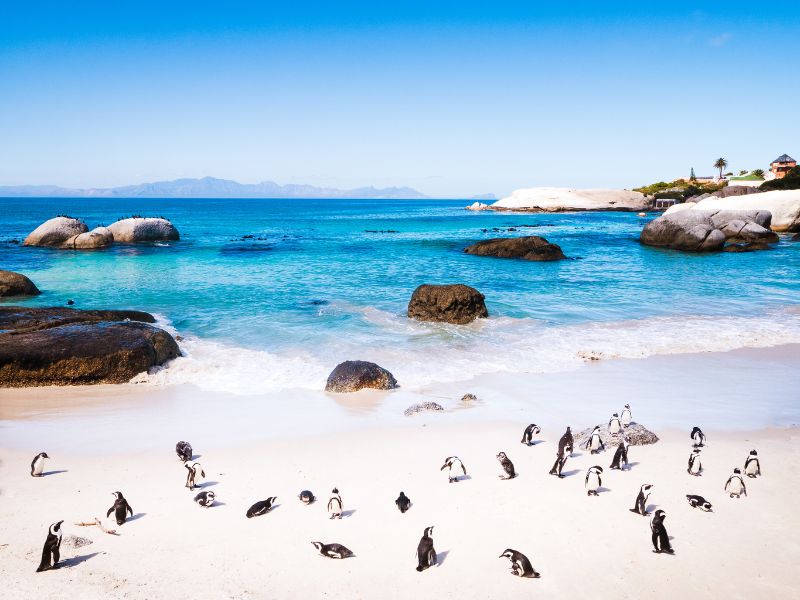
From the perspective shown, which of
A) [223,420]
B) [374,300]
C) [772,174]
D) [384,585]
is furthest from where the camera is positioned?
[772,174]

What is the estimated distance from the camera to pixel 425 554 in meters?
6.03

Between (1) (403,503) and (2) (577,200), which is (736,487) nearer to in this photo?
(1) (403,503)

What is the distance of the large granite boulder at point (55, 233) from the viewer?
41.5 m

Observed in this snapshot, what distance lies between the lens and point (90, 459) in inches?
346

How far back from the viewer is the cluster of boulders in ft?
134

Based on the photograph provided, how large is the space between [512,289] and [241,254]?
74.7 ft

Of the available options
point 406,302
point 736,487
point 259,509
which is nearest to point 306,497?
point 259,509

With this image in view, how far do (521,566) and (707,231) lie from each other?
4319 centimetres

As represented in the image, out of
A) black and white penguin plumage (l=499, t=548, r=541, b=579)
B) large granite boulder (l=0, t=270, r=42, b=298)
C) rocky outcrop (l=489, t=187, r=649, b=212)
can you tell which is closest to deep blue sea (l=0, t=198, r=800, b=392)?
large granite boulder (l=0, t=270, r=42, b=298)

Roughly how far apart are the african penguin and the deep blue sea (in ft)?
18.6

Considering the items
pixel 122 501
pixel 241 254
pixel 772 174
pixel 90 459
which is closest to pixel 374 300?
pixel 90 459

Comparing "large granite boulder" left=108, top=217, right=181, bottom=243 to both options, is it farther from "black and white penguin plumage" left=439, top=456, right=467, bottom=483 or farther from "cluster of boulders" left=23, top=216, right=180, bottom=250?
"black and white penguin plumage" left=439, top=456, right=467, bottom=483

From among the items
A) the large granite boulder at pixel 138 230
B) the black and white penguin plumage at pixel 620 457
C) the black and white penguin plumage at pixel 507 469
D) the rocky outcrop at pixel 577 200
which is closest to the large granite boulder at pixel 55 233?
the large granite boulder at pixel 138 230

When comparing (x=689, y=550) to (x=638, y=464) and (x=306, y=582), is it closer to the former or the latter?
(x=638, y=464)
